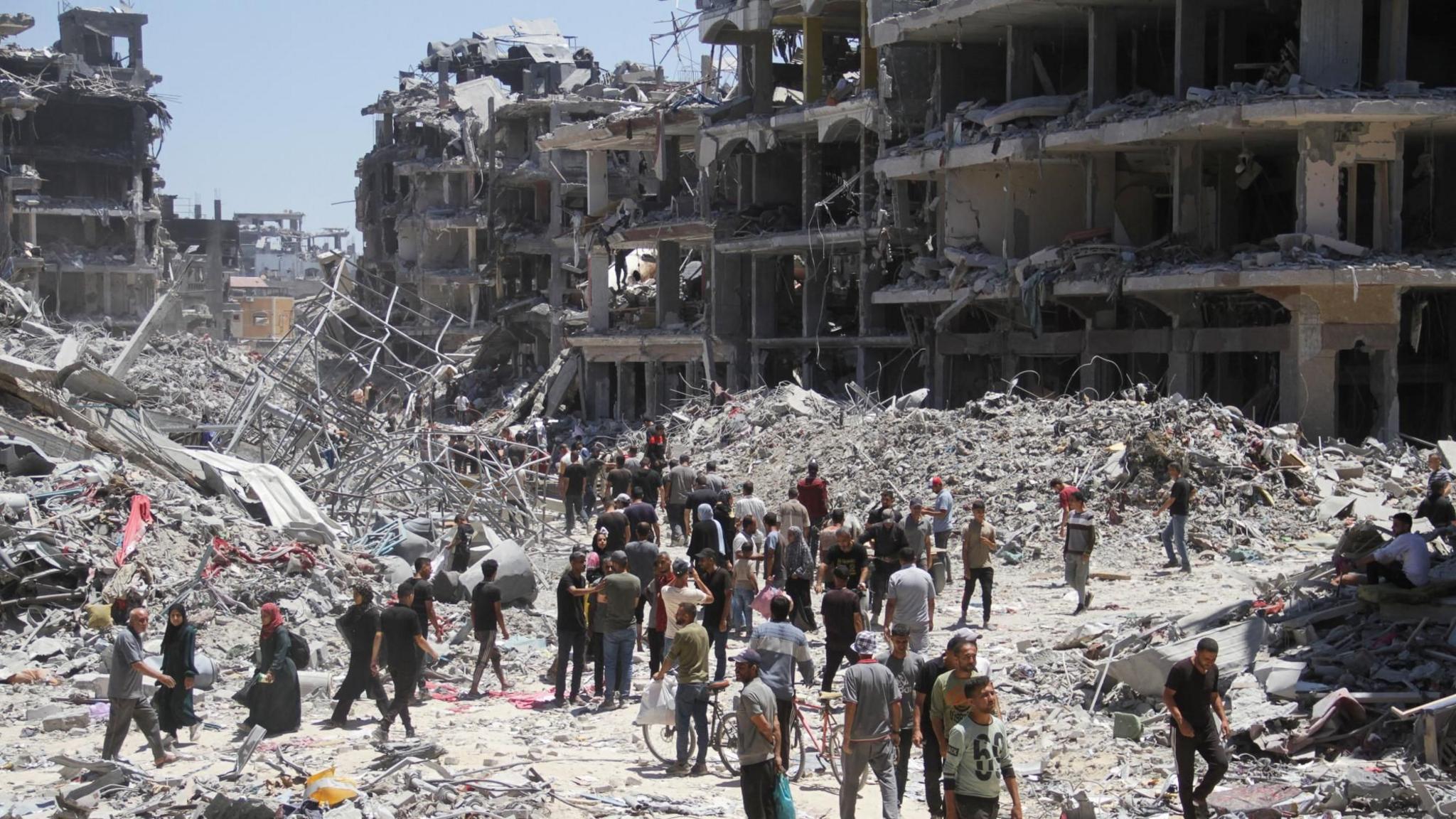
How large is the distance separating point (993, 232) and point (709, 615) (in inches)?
841

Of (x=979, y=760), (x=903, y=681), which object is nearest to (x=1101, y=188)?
(x=903, y=681)

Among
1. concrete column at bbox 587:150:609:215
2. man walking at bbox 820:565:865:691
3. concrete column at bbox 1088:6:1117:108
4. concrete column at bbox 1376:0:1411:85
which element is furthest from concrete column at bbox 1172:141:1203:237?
concrete column at bbox 587:150:609:215

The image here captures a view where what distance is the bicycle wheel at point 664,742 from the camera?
11.8 meters

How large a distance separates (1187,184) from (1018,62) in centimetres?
543

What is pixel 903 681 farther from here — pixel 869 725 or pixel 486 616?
pixel 486 616

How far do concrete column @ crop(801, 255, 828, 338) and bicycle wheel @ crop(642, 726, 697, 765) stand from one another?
27.8 m

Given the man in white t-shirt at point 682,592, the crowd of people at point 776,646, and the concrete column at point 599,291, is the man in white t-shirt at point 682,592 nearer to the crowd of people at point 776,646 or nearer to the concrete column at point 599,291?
the crowd of people at point 776,646

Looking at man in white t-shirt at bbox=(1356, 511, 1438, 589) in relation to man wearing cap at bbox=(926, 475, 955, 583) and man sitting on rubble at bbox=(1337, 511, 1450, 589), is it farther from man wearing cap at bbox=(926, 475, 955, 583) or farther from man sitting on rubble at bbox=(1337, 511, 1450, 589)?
man wearing cap at bbox=(926, 475, 955, 583)

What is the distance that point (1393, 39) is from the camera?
26.7 meters

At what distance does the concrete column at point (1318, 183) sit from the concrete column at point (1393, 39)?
1.68 m

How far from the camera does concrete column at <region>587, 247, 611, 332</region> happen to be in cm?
4531

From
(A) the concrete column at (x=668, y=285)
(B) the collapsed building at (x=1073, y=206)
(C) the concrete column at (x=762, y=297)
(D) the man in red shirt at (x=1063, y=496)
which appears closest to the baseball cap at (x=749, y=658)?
(D) the man in red shirt at (x=1063, y=496)

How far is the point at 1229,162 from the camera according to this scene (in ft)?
97.9

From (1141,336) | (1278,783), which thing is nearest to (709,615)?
(1278,783)
